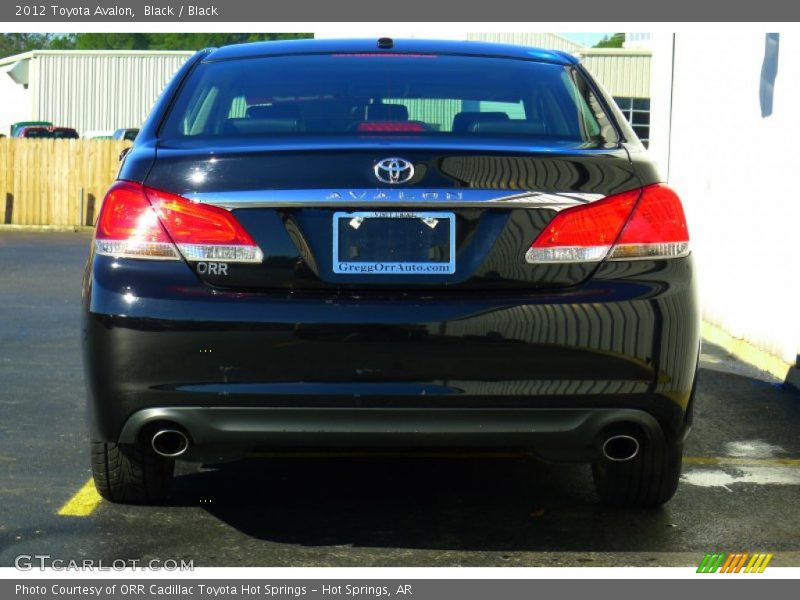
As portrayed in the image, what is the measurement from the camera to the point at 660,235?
4387 millimetres

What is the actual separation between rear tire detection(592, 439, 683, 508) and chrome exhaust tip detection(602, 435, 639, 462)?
1.29 feet

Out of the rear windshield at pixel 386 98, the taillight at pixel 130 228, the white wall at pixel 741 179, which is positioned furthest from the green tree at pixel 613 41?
the taillight at pixel 130 228

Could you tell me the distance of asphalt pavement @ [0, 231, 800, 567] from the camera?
4.52m

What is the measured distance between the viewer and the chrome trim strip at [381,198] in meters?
4.21

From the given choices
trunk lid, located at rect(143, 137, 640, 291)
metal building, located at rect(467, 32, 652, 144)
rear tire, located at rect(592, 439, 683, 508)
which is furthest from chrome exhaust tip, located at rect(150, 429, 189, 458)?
metal building, located at rect(467, 32, 652, 144)

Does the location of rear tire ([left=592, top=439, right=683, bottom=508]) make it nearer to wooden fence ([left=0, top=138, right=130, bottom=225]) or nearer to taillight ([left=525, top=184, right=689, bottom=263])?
taillight ([left=525, top=184, right=689, bottom=263])

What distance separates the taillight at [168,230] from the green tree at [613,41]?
108193mm

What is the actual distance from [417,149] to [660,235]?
0.79 meters

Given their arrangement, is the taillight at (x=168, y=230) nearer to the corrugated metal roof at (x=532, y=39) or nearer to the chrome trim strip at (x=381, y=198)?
the chrome trim strip at (x=381, y=198)

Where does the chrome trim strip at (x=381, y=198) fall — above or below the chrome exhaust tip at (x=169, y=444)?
above

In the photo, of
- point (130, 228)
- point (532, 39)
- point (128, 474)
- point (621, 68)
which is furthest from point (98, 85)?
point (130, 228)

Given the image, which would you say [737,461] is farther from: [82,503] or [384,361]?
[82,503]

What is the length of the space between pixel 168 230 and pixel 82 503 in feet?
4.35
